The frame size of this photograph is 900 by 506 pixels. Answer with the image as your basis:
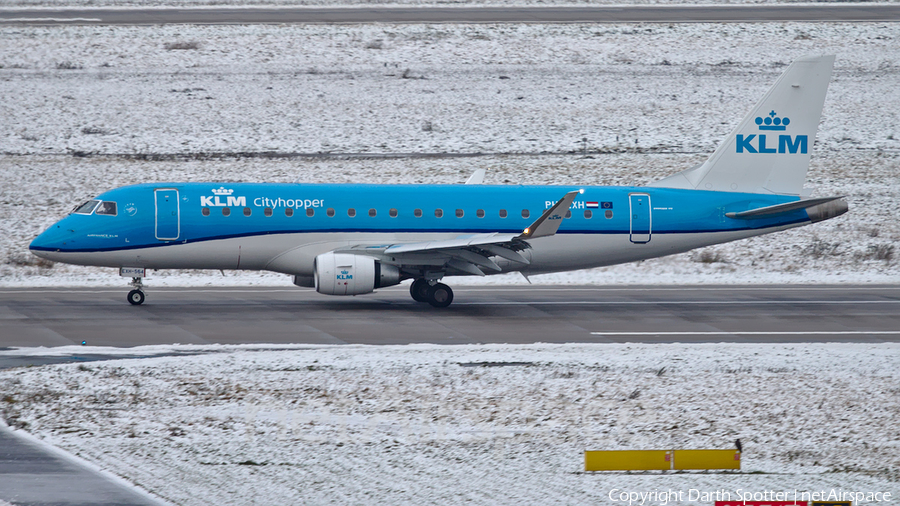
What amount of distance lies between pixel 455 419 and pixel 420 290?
12.3 metres

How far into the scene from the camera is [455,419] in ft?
48.1

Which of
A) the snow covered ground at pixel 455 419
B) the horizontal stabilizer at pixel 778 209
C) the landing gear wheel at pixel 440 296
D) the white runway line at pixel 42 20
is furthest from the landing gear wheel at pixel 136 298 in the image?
the white runway line at pixel 42 20

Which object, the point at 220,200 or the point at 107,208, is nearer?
the point at 107,208

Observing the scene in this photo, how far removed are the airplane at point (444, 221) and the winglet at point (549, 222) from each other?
0.06 m

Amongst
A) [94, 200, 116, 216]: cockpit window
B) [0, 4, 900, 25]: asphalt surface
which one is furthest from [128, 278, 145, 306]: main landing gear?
[0, 4, 900, 25]: asphalt surface

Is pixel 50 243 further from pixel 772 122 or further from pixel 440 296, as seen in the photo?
pixel 772 122

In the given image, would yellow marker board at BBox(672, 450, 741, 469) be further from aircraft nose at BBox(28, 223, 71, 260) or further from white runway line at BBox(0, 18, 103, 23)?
white runway line at BBox(0, 18, 103, 23)

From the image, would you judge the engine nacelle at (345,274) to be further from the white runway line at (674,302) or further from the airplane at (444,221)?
the white runway line at (674,302)

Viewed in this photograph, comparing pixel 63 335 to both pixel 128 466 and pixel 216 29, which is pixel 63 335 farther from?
pixel 216 29

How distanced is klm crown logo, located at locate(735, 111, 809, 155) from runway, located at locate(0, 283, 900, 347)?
451 centimetres

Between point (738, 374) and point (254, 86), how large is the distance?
37410 mm

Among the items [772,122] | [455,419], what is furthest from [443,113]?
[455,419]

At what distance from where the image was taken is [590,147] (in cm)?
4584

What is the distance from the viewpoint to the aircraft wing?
24516 mm
